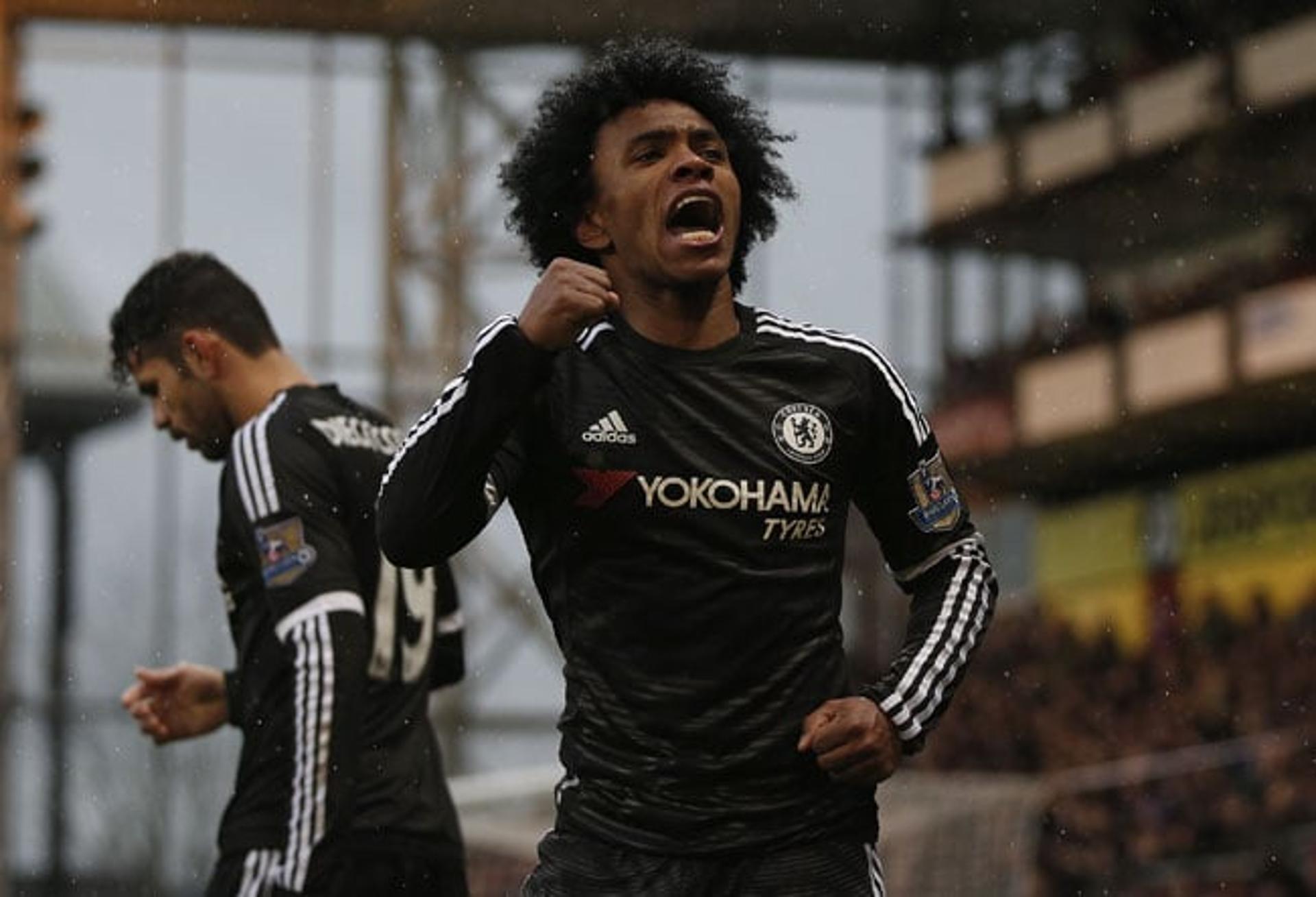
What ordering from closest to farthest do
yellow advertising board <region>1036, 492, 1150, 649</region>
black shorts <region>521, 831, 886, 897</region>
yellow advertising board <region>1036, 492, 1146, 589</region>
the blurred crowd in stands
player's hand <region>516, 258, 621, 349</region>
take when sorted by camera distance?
player's hand <region>516, 258, 621, 349</region>, black shorts <region>521, 831, 886, 897</region>, the blurred crowd in stands, yellow advertising board <region>1036, 492, 1150, 649</region>, yellow advertising board <region>1036, 492, 1146, 589</region>

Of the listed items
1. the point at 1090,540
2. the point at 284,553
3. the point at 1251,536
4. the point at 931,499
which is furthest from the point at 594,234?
the point at 1090,540

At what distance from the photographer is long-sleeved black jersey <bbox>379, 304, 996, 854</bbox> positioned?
419 centimetres

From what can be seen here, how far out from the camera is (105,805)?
3334 cm

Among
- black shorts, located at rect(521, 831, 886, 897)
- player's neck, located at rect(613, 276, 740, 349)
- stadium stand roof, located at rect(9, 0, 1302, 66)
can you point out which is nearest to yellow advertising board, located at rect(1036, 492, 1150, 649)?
stadium stand roof, located at rect(9, 0, 1302, 66)

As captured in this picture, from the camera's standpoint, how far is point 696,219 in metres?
4.42

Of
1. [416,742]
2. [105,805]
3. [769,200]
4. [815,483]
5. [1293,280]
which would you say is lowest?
[105,805]

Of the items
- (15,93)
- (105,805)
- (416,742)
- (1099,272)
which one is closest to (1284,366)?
(1099,272)

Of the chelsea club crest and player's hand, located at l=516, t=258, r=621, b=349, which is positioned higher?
player's hand, located at l=516, t=258, r=621, b=349

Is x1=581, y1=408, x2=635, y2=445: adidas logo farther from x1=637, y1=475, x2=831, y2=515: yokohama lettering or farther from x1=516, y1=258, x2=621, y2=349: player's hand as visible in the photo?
x1=516, y1=258, x2=621, y2=349: player's hand

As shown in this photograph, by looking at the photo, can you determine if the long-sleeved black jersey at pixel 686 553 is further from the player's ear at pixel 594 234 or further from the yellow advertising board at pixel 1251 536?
the yellow advertising board at pixel 1251 536

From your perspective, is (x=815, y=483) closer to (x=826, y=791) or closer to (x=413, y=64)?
(x=826, y=791)

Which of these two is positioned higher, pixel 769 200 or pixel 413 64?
pixel 413 64

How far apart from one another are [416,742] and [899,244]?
3155 centimetres

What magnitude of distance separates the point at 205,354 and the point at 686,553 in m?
1.60
